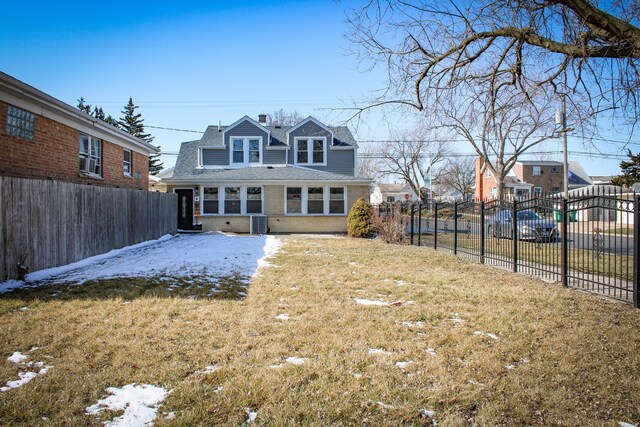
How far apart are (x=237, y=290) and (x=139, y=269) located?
3.30m

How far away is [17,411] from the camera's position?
2943mm

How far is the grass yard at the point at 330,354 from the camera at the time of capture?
10.0 feet

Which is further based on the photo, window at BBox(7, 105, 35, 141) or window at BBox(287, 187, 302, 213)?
window at BBox(287, 187, 302, 213)

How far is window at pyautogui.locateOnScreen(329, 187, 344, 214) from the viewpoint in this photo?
21.4m

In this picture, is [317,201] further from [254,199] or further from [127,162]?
[127,162]

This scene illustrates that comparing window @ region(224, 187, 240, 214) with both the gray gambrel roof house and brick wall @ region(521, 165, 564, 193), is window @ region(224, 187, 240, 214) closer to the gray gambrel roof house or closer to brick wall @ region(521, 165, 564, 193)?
the gray gambrel roof house

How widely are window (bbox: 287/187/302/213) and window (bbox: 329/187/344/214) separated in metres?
1.67

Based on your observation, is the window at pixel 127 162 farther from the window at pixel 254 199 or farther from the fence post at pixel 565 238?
A: the fence post at pixel 565 238

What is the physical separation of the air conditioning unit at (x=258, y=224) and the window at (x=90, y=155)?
7.71 meters

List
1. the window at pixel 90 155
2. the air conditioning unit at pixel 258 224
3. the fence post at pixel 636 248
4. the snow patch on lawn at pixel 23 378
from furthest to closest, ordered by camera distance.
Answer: the air conditioning unit at pixel 258 224, the window at pixel 90 155, the fence post at pixel 636 248, the snow patch on lawn at pixel 23 378

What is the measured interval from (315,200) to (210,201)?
18.6 feet

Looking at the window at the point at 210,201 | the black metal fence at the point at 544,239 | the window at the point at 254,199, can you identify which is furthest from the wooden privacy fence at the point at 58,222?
the black metal fence at the point at 544,239

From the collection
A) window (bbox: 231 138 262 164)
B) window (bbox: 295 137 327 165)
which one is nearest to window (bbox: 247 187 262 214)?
window (bbox: 231 138 262 164)

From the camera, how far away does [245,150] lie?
22578mm
